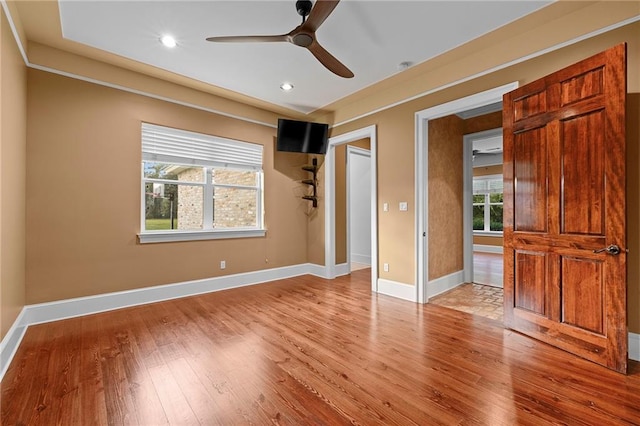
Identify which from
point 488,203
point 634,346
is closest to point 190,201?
point 634,346

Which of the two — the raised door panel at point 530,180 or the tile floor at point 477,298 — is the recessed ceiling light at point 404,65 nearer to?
the raised door panel at point 530,180

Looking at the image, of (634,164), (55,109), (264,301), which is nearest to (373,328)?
(264,301)

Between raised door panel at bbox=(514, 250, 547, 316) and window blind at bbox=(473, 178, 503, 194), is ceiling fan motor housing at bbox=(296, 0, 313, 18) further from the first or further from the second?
window blind at bbox=(473, 178, 503, 194)

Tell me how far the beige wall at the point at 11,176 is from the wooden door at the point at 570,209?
4.42m

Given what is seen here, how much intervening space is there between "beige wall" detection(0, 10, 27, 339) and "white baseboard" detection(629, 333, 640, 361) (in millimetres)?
4953

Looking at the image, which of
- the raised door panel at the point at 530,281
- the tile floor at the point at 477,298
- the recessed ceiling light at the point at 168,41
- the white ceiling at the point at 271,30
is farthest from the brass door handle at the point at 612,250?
the recessed ceiling light at the point at 168,41

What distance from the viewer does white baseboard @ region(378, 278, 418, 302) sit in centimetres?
383

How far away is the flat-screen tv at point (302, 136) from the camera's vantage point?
4.86 metres

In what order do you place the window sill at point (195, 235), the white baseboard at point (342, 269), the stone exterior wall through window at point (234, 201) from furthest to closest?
the white baseboard at point (342, 269) < the stone exterior wall through window at point (234, 201) < the window sill at point (195, 235)

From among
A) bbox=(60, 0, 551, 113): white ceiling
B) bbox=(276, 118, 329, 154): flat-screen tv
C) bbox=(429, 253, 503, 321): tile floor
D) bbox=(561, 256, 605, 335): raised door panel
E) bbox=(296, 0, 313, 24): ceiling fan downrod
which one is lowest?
bbox=(429, 253, 503, 321): tile floor

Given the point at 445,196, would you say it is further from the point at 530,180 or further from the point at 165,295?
the point at 165,295

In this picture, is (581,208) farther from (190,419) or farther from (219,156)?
(219,156)

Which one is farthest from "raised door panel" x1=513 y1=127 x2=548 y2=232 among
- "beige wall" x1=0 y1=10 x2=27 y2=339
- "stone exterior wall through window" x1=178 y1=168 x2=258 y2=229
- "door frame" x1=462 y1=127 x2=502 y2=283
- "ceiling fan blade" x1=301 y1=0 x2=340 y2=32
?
"beige wall" x1=0 y1=10 x2=27 y2=339

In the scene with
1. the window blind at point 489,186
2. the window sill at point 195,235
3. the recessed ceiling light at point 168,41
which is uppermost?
the recessed ceiling light at point 168,41
